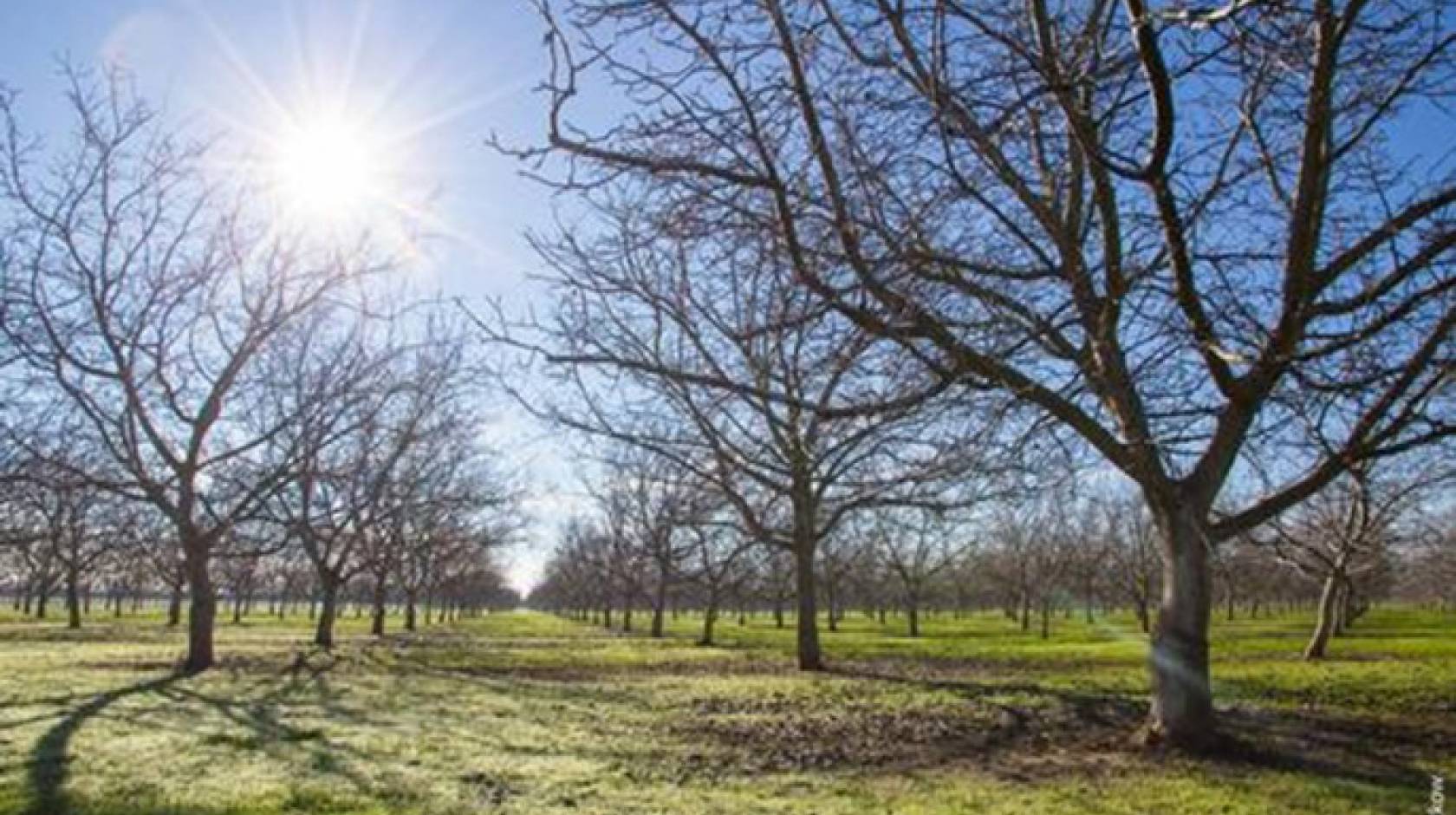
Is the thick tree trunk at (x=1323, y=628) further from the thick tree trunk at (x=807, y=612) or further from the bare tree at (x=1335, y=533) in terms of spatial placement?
the thick tree trunk at (x=807, y=612)

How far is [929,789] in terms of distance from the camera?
855 cm

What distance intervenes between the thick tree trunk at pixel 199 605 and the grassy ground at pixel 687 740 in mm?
717

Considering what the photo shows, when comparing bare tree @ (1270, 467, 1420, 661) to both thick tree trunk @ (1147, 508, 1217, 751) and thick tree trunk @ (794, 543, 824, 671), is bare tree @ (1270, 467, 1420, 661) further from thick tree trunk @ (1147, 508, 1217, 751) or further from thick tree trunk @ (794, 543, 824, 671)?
thick tree trunk @ (1147, 508, 1217, 751)

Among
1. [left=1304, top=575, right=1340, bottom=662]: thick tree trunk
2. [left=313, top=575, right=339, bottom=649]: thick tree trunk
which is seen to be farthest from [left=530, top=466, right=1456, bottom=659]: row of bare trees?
[left=313, top=575, right=339, bottom=649]: thick tree trunk

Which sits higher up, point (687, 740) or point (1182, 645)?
point (1182, 645)

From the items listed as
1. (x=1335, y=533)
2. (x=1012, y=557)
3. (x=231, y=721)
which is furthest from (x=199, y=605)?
(x=1012, y=557)

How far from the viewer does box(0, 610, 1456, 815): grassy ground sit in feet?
26.5

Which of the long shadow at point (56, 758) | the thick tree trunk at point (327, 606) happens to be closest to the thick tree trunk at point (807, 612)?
the long shadow at point (56, 758)

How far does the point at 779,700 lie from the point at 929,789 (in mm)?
7948

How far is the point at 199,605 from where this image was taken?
22000mm

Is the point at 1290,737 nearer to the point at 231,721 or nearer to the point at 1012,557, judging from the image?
the point at 231,721

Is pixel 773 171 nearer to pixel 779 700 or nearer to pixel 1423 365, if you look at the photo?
pixel 1423 365

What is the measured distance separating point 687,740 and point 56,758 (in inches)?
248

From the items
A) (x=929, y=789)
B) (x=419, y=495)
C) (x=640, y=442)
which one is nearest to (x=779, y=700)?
(x=640, y=442)
